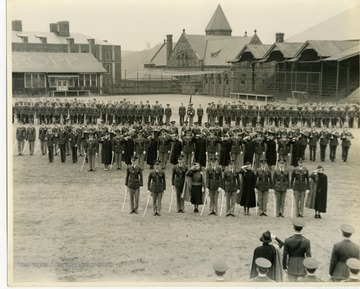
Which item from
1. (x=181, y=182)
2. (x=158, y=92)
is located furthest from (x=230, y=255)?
(x=158, y=92)

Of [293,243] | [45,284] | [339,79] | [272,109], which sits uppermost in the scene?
[339,79]

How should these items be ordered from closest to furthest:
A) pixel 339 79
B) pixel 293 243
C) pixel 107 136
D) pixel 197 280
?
pixel 293 243 < pixel 197 280 < pixel 107 136 < pixel 339 79

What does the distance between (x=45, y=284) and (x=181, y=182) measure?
423 centimetres

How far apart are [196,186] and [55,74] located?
97.5 ft

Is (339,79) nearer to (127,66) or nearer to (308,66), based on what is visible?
(308,66)

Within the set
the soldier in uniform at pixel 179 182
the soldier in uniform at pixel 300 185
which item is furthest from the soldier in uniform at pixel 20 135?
the soldier in uniform at pixel 300 185

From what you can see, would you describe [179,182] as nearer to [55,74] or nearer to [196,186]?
[196,186]

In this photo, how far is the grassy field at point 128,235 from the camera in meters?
8.07

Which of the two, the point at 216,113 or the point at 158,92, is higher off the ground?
the point at 158,92

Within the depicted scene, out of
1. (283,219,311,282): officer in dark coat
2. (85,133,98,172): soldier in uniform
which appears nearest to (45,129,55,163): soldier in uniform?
(85,133,98,172): soldier in uniform

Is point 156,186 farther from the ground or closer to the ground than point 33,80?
closer to the ground

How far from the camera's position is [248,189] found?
10727 mm

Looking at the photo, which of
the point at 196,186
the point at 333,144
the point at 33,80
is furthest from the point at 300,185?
the point at 33,80
